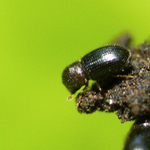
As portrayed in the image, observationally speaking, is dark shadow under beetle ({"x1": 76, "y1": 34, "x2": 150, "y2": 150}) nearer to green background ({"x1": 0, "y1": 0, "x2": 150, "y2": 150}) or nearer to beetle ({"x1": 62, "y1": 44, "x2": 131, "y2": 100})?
beetle ({"x1": 62, "y1": 44, "x2": 131, "y2": 100})

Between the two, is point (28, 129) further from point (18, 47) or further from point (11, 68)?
point (18, 47)

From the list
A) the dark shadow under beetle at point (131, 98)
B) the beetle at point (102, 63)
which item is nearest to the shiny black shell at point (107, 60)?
the beetle at point (102, 63)

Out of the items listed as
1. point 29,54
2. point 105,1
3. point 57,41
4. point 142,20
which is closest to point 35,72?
point 29,54

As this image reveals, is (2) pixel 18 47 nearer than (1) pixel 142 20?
Yes

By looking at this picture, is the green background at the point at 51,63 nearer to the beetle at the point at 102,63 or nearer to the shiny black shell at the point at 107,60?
the beetle at the point at 102,63

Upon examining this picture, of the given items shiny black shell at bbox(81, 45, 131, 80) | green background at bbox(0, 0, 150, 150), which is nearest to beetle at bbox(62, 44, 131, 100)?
shiny black shell at bbox(81, 45, 131, 80)

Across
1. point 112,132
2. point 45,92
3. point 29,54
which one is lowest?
point 112,132
